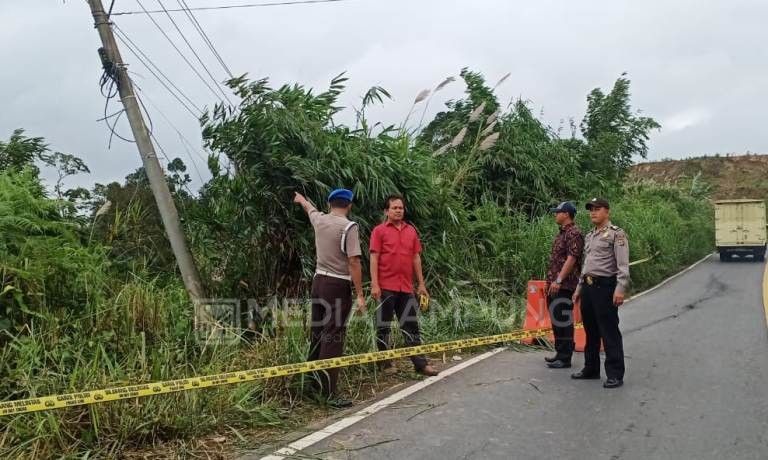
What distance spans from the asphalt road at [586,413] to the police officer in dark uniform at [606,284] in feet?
0.71

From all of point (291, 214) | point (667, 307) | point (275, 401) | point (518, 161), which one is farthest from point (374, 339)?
point (518, 161)

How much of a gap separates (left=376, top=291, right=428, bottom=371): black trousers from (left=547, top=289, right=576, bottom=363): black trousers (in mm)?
1539

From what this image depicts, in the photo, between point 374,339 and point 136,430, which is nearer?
point 136,430

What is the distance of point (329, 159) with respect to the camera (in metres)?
7.46

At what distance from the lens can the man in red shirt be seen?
5879mm

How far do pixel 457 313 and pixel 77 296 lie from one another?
14.9ft

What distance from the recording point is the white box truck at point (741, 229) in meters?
24.1

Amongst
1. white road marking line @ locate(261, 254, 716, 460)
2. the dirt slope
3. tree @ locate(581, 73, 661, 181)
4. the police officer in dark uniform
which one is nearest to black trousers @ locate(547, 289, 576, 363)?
the police officer in dark uniform

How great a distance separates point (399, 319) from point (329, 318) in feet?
3.68

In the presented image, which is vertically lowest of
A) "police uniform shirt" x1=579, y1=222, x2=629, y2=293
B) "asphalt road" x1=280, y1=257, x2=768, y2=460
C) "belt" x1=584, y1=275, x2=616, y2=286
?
"asphalt road" x1=280, y1=257, x2=768, y2=460

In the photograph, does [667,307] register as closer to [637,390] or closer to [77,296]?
[637,390]

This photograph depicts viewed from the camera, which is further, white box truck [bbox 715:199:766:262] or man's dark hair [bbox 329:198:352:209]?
white box truck [bbox 715:199:766:262]

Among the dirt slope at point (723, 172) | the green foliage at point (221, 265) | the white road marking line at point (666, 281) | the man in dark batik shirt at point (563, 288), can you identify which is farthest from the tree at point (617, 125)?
the dirt slope at point (723, 172)

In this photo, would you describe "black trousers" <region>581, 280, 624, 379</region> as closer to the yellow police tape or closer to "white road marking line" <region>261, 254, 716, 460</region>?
"white road marking line" <region>261, 254, 716, 460</region>
